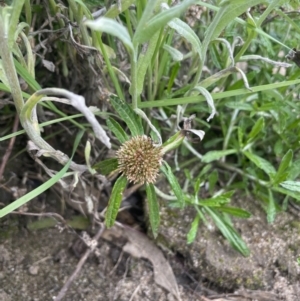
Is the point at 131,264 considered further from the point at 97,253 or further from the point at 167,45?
the point at 167,45

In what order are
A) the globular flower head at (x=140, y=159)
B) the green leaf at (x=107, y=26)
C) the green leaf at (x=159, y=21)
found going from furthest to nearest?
the globular flower head at (x=140, y=159) → the green leaf at (x=159, y=21) → the green leaf at (x=107, y=26)

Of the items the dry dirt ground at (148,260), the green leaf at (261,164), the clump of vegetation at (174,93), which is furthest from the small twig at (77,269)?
the green leaf at (261,164)

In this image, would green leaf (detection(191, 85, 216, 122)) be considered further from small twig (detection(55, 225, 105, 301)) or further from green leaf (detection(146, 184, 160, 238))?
small twig (detection(55, 225, 105, 301))

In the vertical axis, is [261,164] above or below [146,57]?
below

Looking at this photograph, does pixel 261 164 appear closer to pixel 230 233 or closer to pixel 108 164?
pixel 230 233

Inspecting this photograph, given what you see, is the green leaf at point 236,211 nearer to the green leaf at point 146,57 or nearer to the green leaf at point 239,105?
the green leaf at point 239,105

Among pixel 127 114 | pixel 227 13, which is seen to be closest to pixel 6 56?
pixel 127 114

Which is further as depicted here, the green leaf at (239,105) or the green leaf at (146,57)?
the green leaf at (239,105)
